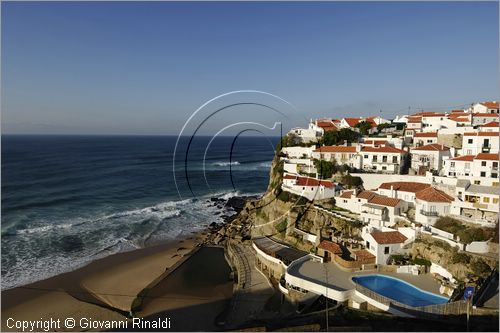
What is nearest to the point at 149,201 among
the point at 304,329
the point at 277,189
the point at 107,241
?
the point at 107,241

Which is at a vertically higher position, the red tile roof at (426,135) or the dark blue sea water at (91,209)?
the red tile roof at (426,135)

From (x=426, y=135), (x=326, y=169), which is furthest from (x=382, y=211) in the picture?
(x=426, y=135)

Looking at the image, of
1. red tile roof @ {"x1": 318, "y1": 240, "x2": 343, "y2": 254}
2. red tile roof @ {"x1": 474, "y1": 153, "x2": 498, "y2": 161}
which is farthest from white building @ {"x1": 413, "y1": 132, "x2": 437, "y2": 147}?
red tile roof @ {"x1": 318, "y1": 240, "x2": 343, "y2": 254}

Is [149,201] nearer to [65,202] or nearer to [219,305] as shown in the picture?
[65,202]

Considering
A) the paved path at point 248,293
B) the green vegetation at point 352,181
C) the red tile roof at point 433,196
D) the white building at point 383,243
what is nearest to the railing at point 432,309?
the white building at point 383,243

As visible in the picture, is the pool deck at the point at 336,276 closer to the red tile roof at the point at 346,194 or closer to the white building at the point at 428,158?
the red tile roof at the point at 346,194

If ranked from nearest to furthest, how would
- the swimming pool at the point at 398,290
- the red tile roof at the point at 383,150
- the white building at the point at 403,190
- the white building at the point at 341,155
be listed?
1. the swimming pool at the point at 398,290
2. the white building at the point at 403,190
3. the red tile roof at the point at 383,150
4. the white building at the point at 341,155

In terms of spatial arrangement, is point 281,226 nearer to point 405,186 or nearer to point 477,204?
point 405,186
